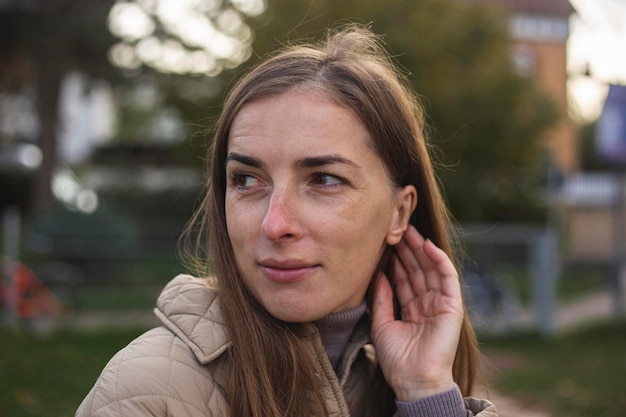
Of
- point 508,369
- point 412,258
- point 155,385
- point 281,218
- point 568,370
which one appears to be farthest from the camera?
point 508,369

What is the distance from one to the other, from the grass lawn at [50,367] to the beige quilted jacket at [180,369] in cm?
459

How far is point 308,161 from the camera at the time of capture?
191cm

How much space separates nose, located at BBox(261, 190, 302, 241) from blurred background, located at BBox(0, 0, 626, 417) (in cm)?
111

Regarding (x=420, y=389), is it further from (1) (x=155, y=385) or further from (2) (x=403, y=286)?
(1) (x=155, y=385)

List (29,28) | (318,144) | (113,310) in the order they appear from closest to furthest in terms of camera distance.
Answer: (318,144) < (113,310) < (29,28)

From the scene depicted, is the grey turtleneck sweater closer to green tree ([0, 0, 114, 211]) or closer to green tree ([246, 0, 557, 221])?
green tree ([246, 0, 557, 221])

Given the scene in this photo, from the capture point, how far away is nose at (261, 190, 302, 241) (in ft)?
6.15

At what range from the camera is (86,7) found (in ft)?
59.9

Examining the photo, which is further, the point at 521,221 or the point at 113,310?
the point at 521,221

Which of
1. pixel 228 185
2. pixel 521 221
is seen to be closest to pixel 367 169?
pixel 228 185

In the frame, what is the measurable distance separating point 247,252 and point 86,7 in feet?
58.2

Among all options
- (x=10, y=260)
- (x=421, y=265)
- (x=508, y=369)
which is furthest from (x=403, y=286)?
(x=10, y=260)

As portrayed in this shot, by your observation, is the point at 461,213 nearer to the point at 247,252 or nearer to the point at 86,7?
A: the point at 86,7

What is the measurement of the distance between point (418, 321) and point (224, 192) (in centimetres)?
69
